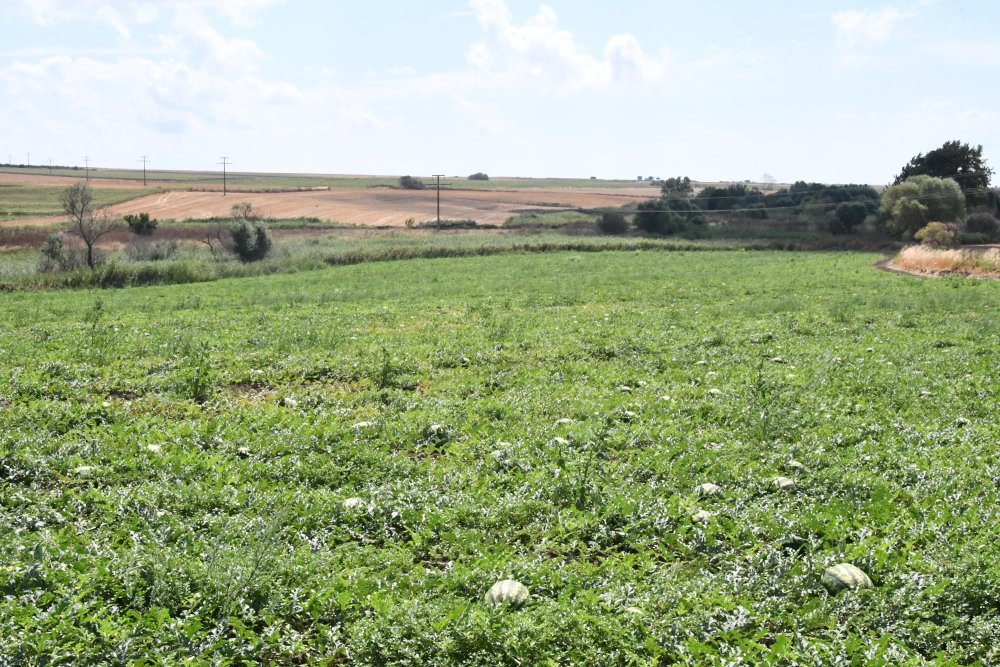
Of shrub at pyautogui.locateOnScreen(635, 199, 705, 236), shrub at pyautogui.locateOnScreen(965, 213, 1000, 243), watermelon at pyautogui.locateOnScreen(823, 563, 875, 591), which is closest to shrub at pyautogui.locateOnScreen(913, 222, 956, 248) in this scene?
shrub at pyautogui.locateOnScreen(965, 213, 1000, 243)

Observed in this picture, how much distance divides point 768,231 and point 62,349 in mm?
70174

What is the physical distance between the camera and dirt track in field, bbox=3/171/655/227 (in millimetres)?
86750

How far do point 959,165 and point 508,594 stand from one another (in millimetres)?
88289

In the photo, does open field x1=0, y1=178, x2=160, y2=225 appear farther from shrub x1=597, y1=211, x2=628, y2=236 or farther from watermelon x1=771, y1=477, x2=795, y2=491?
watermelon x1=771, y1=477, x2=795, y2=491

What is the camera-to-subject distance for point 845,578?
495 cm

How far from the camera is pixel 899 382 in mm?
10312

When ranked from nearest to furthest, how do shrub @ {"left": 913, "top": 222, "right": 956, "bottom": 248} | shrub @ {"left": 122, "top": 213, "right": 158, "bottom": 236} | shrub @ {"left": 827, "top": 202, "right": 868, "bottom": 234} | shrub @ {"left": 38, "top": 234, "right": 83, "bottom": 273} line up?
shrub @ {"left": 38, "top": 234, "right": 83, "bottom": 273} → shrub @ {"left": 913, "top": 222, "right": 956, "bottom": 248} → shrub @ {"left": 122, "top": 213, "right": 158, "bottom": 236} → shrub @ {"left": 827, "top": 202, "right": 868, "bottom": 234}

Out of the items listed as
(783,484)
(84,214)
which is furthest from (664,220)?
(783,484)

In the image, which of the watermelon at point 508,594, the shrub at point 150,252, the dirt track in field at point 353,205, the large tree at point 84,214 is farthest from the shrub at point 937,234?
the watermelon at point 508,594

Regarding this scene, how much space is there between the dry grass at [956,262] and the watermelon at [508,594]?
31.6 m

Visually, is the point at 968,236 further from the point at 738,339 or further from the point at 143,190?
the point at 143,190

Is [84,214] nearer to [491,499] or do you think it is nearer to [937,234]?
[491,499]

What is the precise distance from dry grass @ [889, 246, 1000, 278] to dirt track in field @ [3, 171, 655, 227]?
55.7 m

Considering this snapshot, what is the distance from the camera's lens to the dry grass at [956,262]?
31062 mm
